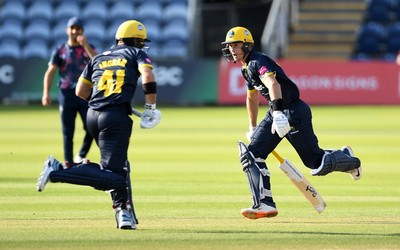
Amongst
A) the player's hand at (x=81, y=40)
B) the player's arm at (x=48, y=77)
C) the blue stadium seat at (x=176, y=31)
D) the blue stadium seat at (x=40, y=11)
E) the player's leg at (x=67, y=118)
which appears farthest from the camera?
the blue stadium seat at (x=40, y=11)

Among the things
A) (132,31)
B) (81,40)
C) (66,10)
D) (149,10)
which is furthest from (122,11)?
(132,31)

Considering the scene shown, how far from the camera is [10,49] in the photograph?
105ft

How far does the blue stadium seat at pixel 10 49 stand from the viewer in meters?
31.7

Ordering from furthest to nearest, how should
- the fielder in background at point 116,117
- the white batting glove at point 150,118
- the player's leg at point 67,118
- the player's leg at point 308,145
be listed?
1. the player's leg at point 67,118
2. the player's leg at point 308,145
3. the white batting glove at point 150,118
4. the fielder in background at point 116,117

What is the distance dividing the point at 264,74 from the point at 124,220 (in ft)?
6.22

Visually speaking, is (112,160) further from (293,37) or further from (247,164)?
(293,37)

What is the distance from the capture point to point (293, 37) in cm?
3238

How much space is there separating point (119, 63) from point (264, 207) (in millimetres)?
1902

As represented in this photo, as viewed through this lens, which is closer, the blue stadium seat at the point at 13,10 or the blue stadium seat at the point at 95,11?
the blue stadium seat at the point at 95,11

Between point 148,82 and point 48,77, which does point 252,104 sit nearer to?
point 148,82

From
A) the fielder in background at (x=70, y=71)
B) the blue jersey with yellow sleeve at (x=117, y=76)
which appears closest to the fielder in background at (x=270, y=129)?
the blue jersey with yellow sleeve at (x=117, y=76)

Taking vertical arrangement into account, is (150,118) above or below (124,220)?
above

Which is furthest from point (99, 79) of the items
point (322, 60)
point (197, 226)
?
point (322, 60)

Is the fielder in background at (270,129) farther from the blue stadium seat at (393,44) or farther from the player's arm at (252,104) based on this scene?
the blue stadium seat at (393,44)
